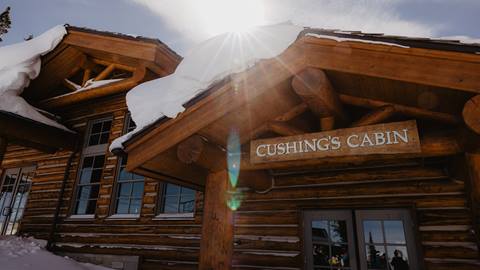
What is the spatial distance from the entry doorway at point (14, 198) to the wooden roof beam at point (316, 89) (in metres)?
9.78

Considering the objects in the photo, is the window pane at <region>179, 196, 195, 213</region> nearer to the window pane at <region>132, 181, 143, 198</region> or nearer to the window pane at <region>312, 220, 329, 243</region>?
the window pane at <region>132, 181, 143, 198</region>

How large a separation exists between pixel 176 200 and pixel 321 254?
11.4ft

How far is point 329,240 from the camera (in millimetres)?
5094

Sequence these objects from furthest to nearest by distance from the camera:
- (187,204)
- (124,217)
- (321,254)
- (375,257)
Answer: (124,217) → (187,204) → (321,254) → (375,257)

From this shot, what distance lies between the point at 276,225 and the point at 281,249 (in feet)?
1.32

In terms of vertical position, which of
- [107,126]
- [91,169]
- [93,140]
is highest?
[107,126]

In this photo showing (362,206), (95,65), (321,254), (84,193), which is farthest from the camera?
(95,65)

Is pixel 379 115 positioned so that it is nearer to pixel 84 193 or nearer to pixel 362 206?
pixel 362 206

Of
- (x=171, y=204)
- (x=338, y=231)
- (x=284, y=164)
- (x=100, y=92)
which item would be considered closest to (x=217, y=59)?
(x=284, y=164)

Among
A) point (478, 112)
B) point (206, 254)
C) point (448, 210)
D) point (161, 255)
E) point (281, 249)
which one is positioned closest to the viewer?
point (478, 112)

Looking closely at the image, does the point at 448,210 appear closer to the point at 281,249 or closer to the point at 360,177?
the point at 360,177

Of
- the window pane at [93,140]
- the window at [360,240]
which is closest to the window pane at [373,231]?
the window at [360,240]

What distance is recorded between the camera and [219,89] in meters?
3.29

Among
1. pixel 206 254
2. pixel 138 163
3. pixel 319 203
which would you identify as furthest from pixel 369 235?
pixel 138 163
